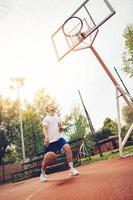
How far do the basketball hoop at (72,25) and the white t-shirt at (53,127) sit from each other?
4.26 metres

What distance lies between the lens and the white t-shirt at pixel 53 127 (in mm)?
5551

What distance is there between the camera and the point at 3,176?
27594mm

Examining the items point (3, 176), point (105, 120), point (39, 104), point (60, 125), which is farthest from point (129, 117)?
point (60, 125)

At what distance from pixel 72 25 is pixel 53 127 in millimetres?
5118

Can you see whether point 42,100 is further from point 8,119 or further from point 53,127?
point 53,127

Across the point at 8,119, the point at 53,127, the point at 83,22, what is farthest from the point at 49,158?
the point at 8,119

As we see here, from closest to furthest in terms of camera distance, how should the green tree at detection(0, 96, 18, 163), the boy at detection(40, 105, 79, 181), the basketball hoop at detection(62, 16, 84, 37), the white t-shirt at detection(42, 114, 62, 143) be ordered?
1. the boy at detection(40, 105, 79, 181)
2. the white t-shirt at detection(42, 114, 62, 143)
3. the basketball hoop at detection(62, 16, 84, 37)
4. the green tree at detection(0, 96, 18, 163)

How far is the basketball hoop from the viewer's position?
28.7ft

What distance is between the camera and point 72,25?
29.5 feet

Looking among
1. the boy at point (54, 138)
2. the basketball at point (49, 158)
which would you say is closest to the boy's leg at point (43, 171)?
the boy at point (54, 138)

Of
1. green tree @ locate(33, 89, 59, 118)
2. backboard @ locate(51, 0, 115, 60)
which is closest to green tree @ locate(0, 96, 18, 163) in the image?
green tree @ locate(33, 89, 59, 118)

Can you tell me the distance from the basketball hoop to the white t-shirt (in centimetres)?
426

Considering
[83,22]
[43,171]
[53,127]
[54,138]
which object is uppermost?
[83,22]

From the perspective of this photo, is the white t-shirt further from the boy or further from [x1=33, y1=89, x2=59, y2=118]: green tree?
[x1=33, y1=89, x2=59, y2=118]: green tree
